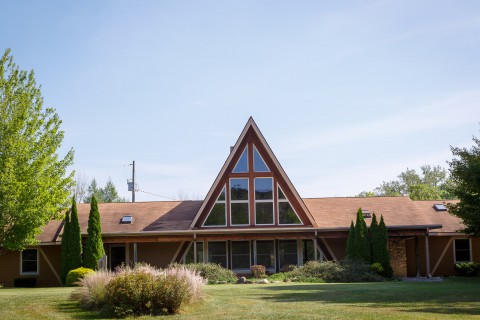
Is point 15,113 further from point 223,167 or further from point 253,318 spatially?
point 253,318

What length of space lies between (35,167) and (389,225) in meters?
16.8

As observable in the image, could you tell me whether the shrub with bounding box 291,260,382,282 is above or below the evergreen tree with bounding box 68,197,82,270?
below

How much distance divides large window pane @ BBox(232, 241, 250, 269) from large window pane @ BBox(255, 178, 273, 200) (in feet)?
8.28

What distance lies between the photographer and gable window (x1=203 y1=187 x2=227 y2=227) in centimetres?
3152

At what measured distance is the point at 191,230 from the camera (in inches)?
1210

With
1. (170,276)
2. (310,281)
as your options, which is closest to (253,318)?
(170,276)

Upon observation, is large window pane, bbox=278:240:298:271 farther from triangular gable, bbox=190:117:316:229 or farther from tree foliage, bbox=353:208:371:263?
tree foliage, bbox=353:208:371:263

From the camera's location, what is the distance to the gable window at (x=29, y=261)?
105 feet

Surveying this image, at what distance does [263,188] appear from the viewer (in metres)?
31.8

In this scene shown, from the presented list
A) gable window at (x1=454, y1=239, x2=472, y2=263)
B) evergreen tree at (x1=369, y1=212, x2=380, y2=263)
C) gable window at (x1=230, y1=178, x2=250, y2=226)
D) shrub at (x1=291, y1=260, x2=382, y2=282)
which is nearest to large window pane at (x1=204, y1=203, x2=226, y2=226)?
gable window at (x1=230, y1=178, x2=250, y2=226)

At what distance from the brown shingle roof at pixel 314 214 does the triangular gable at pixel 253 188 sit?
6.38 feet

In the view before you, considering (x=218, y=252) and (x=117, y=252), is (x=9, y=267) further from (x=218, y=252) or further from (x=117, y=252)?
(x=218, y=252)

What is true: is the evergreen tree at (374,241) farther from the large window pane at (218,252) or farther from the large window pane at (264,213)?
the large window pane at (218,252)

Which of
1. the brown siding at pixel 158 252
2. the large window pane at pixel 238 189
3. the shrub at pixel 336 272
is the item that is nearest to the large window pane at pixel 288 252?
the large window pane at pixel 238 189
